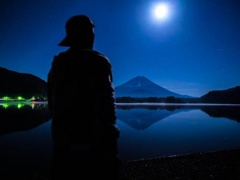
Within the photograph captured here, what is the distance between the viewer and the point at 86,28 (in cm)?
261

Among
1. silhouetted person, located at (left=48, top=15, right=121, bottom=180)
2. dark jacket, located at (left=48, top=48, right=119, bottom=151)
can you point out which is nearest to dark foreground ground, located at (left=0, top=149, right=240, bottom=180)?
silhouetted person, located at (left=48, top=15, right=121, bottom=180)

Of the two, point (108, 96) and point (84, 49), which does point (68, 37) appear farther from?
point (108, 96)

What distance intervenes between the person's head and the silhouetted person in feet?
0.72

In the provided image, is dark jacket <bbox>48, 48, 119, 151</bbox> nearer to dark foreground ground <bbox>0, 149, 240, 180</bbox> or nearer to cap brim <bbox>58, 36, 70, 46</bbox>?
cap brim <bbox>58, 36, 70, 46</bbox>

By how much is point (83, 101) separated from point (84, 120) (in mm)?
209

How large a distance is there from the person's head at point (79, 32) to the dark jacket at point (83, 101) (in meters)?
0.23

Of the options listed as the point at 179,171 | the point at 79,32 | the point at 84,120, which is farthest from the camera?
the point at 179,171

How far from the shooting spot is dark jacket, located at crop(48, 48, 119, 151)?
2.33 metres

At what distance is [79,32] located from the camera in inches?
103

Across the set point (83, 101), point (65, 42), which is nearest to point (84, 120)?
point (83, 101)

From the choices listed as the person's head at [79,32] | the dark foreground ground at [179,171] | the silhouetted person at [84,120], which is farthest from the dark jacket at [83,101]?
the dark foreground ground at [179,171]

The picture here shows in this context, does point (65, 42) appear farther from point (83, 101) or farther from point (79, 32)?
point (83, 101)

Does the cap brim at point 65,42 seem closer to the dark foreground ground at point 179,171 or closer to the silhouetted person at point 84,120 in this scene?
the silhouetted person at point 84,120

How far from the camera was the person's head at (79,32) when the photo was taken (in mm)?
2605
